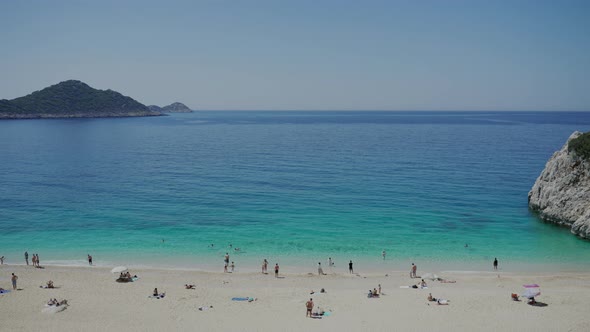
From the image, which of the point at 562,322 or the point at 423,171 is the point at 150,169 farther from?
the point at 562,322

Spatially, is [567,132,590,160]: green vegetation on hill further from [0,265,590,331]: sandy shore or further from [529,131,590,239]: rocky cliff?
[0,265,590,331]: sandy shore

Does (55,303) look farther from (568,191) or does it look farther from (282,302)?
Result: (568,191)

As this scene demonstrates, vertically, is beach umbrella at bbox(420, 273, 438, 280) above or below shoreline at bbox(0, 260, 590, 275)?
above

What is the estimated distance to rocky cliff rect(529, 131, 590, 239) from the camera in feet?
135

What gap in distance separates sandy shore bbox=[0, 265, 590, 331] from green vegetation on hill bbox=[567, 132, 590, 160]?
605 inches

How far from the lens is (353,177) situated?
67.6 metres

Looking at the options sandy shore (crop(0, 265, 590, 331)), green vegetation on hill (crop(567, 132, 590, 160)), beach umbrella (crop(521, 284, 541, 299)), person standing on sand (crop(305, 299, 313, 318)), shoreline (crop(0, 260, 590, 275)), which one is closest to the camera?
sandy shore (crop(0, 265, 590, 331))

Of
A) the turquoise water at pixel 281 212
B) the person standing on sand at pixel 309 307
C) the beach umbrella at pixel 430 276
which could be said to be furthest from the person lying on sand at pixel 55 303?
the beach umbrella at pixel 430 276

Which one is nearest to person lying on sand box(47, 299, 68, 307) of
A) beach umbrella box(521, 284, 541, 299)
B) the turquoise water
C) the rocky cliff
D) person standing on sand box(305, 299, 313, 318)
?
the turquoise water

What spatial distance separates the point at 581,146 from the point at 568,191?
15.6 ft

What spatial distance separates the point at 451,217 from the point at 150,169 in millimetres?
53580

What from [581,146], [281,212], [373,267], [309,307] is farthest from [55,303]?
[581,146]

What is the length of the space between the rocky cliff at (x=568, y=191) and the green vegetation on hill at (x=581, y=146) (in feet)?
0.28

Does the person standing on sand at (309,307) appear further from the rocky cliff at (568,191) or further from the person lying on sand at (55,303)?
the rocky cliff at (568,191)
